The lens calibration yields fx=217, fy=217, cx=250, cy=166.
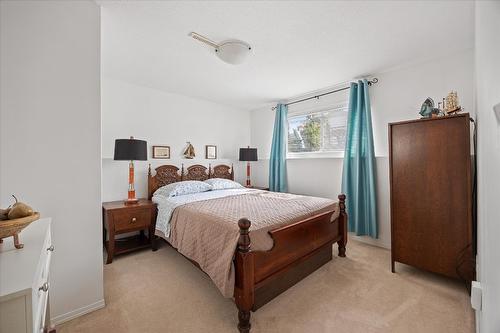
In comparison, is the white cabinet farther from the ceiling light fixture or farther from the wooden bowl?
the ceiling light fixture

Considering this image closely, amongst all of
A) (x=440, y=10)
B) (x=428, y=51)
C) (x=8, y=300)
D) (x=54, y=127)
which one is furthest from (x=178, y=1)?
(x=428, y=51)

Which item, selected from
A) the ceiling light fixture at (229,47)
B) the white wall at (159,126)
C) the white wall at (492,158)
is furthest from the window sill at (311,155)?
the white wall at (492,158)

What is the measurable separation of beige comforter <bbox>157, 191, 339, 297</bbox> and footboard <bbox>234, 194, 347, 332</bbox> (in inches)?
2.8

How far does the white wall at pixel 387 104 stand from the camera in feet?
8.10

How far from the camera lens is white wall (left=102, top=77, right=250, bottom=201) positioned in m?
3.19

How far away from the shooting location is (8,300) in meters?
0.64

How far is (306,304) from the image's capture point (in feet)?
6.02

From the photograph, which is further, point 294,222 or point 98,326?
point 294,222

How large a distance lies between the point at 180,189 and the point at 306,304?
221 centimetres

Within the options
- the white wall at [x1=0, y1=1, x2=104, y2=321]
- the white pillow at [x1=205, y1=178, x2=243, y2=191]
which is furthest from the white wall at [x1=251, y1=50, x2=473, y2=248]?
the white wall at [x1=0, y1=1, x2=104, y2=321]

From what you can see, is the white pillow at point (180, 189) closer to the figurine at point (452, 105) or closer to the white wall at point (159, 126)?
the white wall at point (159, 126)

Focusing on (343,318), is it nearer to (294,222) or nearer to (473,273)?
(294,222)

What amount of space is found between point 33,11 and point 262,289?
8.78 ft

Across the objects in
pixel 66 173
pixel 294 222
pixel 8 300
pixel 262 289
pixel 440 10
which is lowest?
pixel 262 289
